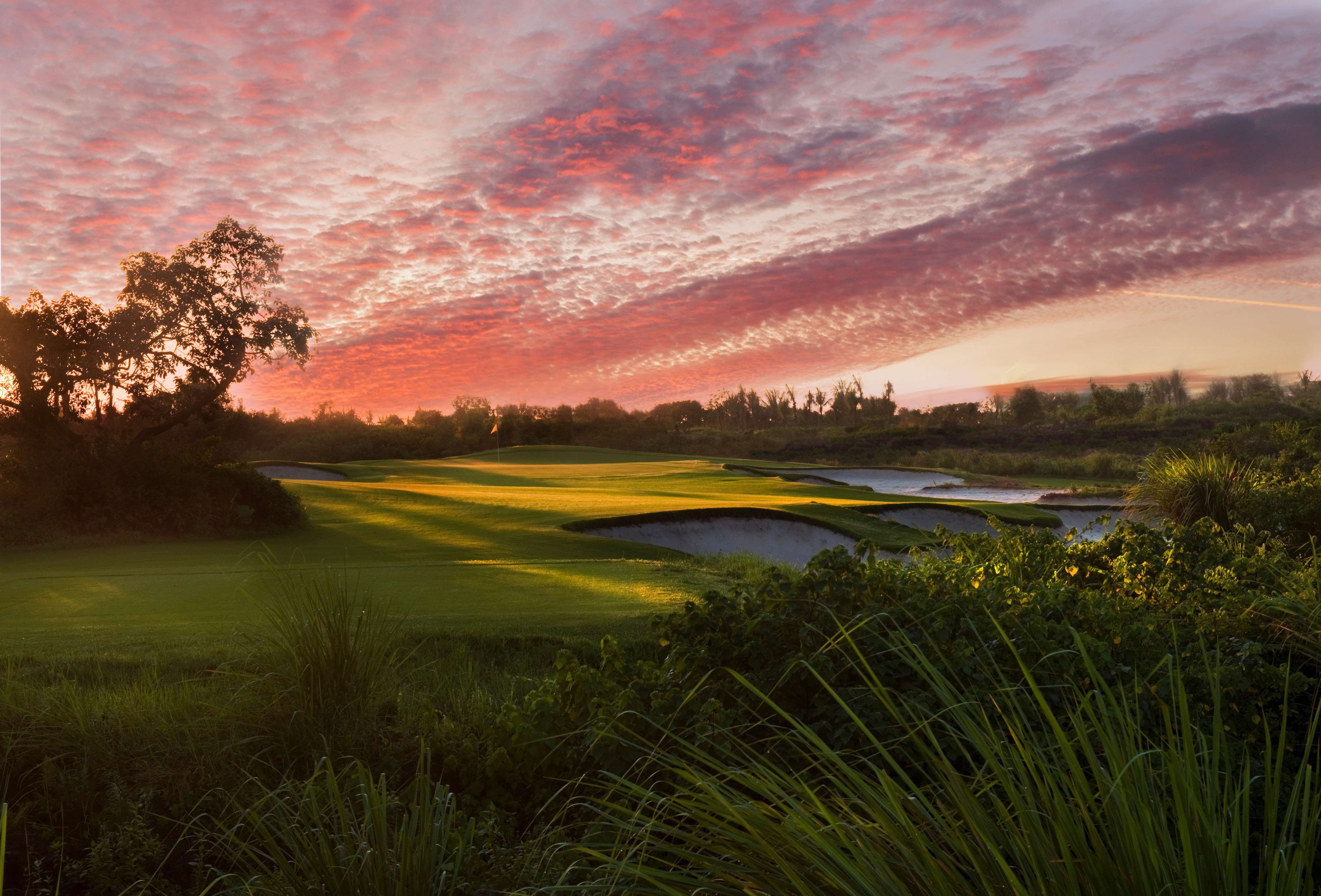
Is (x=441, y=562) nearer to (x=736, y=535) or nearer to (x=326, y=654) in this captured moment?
(x=736, y=535)

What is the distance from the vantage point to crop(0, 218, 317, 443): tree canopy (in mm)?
18562

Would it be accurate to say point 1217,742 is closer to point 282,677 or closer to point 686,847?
point 686,847

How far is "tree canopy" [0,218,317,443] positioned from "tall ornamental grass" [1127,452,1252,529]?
60.7 feet

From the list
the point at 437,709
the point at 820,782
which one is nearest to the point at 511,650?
the point at 437,709

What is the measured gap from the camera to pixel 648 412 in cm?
7906

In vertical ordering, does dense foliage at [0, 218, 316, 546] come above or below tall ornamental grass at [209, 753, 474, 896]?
above

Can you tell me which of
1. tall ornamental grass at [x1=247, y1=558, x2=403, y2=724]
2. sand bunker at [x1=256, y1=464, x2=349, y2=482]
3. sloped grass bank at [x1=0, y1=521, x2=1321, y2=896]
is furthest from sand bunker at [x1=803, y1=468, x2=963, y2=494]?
tall ornamental grass at [x1=247, y1=558, x2=403, y2=724]

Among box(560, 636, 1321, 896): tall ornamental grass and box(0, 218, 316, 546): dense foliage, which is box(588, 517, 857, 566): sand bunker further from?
box(560, 636, 1321, 896): tall ornamental grass

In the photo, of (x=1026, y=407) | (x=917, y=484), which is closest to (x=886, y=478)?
(x=917, y=484)

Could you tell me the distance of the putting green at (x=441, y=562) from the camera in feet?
28.3

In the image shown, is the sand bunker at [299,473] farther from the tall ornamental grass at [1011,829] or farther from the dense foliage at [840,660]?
the tall ornamental grass at [1011,829]

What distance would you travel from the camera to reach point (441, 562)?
13.0 m

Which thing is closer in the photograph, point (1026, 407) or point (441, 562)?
point (441, 562)

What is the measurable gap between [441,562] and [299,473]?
1029 inches
